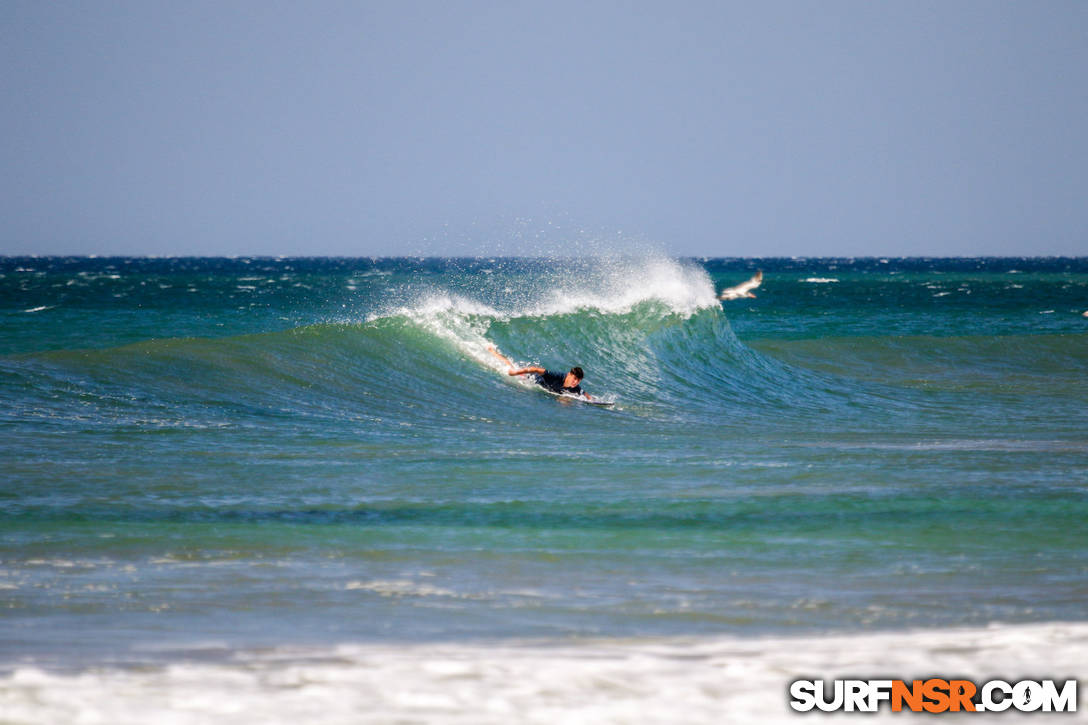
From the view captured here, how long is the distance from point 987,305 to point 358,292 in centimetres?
2753

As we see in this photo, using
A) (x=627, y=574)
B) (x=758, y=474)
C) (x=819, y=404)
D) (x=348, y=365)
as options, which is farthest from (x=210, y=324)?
(x=627, y=574)

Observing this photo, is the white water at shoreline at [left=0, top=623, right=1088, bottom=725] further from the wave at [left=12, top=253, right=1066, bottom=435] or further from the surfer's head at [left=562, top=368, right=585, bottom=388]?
the surfer's head at [left=562, top=368, right=585, bottom=388]

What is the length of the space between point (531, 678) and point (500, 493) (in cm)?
416

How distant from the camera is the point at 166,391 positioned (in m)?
13.2

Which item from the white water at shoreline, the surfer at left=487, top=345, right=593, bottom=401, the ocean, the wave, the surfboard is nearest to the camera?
the white water at shoreline

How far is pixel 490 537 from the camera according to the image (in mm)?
6465

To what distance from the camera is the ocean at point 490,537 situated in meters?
3.80

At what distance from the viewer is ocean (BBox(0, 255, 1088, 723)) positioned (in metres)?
3.80

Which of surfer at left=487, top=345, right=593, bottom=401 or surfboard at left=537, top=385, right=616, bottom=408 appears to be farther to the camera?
surfer at left=487, top=345, right=593, bottom=401

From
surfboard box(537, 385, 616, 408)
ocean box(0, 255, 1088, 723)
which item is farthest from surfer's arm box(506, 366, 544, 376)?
surfboard box(537, 385, 616, 408)

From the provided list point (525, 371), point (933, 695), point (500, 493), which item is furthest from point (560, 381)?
point (933, 695)

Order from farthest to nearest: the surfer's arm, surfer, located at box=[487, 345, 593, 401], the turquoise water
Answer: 1. the surfer's arm
2. surfer, located at box=[487, 345, 593, 401]
3. the turquoise water

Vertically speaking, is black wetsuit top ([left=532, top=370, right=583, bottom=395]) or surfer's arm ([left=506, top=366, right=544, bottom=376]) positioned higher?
surfer's arm ([left=506, top=366, right=544, bottom=376])

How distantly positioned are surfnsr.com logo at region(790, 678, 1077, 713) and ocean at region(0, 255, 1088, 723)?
5.0 inches
